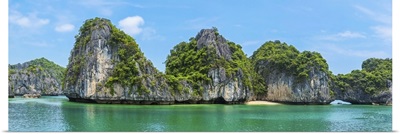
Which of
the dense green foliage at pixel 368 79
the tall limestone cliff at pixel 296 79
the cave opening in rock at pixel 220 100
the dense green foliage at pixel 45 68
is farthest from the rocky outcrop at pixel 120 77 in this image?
the dense green foliage at pixel 45 68

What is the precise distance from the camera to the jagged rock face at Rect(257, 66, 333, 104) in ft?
118

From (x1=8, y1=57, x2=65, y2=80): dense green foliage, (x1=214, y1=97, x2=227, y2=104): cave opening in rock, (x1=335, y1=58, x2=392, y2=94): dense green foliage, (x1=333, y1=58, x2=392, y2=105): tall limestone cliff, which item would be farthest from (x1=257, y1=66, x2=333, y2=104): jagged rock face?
(x1=8, y1=57, x2=65, y2=80): dense green foliage

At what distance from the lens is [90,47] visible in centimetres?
2927

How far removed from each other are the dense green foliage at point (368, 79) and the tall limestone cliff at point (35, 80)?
119 ft

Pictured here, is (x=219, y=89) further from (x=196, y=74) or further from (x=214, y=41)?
(x=214, y=41)

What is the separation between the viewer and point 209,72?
32594mm

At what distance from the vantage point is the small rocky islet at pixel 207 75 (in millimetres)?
28297

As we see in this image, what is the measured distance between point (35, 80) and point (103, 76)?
31253 mm

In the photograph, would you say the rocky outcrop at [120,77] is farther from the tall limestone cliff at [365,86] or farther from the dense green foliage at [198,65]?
the tall limestone cliff at [365,86]

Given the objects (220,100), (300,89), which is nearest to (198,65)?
(220,100)

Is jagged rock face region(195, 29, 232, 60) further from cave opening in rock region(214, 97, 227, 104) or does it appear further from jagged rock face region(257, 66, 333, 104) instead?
jagged rock face region(257, 66, 333, 104)

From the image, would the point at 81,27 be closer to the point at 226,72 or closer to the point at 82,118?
the point at 226,72

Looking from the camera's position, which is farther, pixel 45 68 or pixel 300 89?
pixel 45 68

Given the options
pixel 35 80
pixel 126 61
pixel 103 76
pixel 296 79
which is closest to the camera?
pixel 103 76
